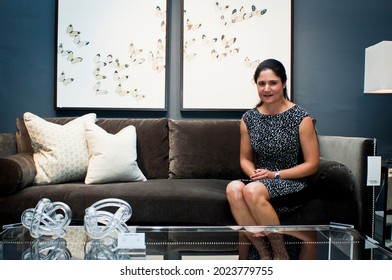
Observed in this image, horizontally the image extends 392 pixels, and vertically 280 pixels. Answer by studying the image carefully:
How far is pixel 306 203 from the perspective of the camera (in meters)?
2.17

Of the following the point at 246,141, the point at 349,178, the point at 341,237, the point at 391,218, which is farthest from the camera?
the point at 391,218

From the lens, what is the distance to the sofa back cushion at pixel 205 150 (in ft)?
8.80

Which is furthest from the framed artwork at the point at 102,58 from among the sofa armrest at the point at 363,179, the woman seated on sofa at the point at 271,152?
the sofa armrest at the point at 363,179

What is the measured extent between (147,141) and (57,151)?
1.93 ft

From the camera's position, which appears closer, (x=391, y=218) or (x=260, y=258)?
(x=260, y=258)

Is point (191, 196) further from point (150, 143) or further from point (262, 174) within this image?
point (150, 143)

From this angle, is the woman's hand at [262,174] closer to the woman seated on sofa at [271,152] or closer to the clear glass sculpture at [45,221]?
the woman seated on sofa at [271,152]

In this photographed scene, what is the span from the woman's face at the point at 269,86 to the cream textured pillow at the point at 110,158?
891 millimetres

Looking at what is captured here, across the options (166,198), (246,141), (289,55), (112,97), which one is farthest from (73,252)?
(289,55)

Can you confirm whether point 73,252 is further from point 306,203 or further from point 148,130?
point 148,130

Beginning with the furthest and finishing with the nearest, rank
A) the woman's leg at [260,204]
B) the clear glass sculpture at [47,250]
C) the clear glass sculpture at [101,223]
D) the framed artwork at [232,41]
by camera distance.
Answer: the framed artwork at [232,41] < the woman's leg at [260,204] < the clear glass sculpture at [101,223] < the clear glass sculpture at [47,250]

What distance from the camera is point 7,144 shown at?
8.70ft

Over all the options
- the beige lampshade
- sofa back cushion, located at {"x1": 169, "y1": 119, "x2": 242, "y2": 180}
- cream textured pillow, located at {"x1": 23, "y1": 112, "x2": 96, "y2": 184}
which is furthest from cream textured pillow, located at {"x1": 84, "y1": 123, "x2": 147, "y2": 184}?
the beige lampshade

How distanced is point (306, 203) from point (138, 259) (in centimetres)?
116
